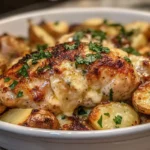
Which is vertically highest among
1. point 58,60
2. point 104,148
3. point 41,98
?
point 58,60

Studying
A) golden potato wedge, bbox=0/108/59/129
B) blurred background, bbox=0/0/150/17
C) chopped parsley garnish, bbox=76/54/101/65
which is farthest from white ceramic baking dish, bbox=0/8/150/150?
blurred background, bbox=0/0/150/17

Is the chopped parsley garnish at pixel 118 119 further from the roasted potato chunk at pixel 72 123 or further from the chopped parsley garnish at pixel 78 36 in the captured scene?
the chopped parsley garnish at pixel 78 36

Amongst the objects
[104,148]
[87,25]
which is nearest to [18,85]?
[104,148]

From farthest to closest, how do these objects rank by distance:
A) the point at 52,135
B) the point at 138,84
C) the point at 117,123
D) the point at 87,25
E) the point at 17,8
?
the point at 17,8
the point at 87,25
the point at 138,84
the point at 117,123
the point at 52,135

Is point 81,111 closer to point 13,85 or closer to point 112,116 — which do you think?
point 112,116

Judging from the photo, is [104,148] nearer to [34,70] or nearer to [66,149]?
[66,149]

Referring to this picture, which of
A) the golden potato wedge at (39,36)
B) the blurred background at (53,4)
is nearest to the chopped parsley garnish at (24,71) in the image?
the golden potato wedge at (39,36)
